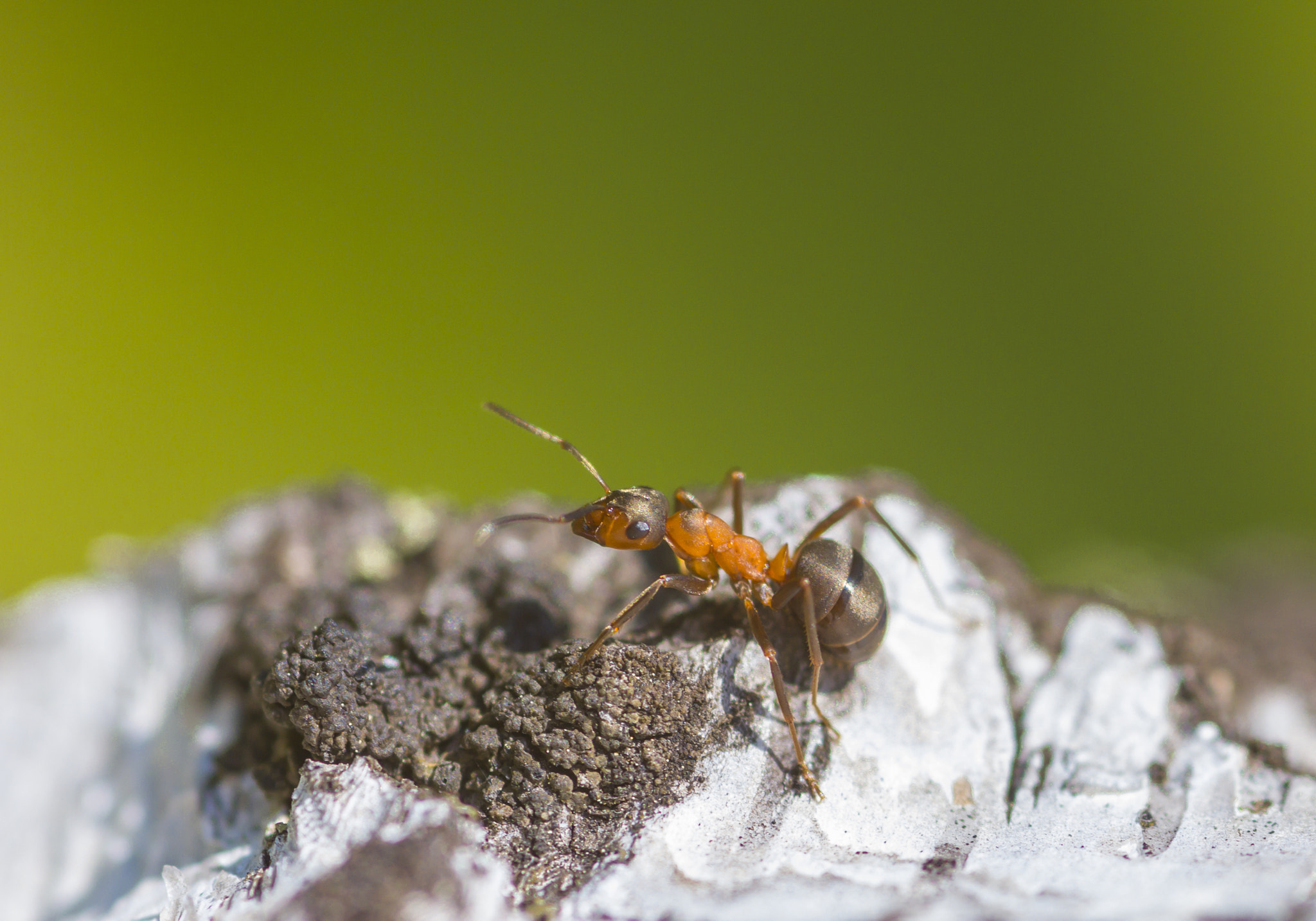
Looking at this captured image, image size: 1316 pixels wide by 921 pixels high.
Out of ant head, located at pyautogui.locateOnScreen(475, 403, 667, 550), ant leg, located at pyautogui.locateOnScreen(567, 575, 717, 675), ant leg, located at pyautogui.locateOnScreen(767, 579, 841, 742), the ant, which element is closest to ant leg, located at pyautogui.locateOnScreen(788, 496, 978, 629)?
the ant

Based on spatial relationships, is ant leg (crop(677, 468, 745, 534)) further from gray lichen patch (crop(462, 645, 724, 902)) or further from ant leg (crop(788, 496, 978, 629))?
gray lichen patch (crop(462, 645, 724, 902))

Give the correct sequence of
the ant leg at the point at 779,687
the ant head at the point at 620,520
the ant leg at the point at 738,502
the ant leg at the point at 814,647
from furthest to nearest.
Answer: the ant leg at the point at 738,502 → the ant head at the point at 620,520 → the ant leg at the point at 814,647 → the ant leg at the point at 779,687

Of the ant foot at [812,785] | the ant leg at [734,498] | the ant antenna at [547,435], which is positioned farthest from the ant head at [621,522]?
the ant foot at [812,785]

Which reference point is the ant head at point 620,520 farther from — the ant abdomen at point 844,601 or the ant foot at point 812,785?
the ant foot at point 812,785

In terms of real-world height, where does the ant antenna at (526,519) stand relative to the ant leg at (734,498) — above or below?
below

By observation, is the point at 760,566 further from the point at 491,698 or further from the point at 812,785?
the point at 491,698

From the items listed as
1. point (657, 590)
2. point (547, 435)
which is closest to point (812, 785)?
point (657, 590)

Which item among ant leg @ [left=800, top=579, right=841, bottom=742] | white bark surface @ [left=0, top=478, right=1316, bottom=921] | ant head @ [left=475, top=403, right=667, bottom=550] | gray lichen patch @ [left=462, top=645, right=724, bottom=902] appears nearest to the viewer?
white bark surface @ [left=0, top=478, right=1316, bottom=921]
